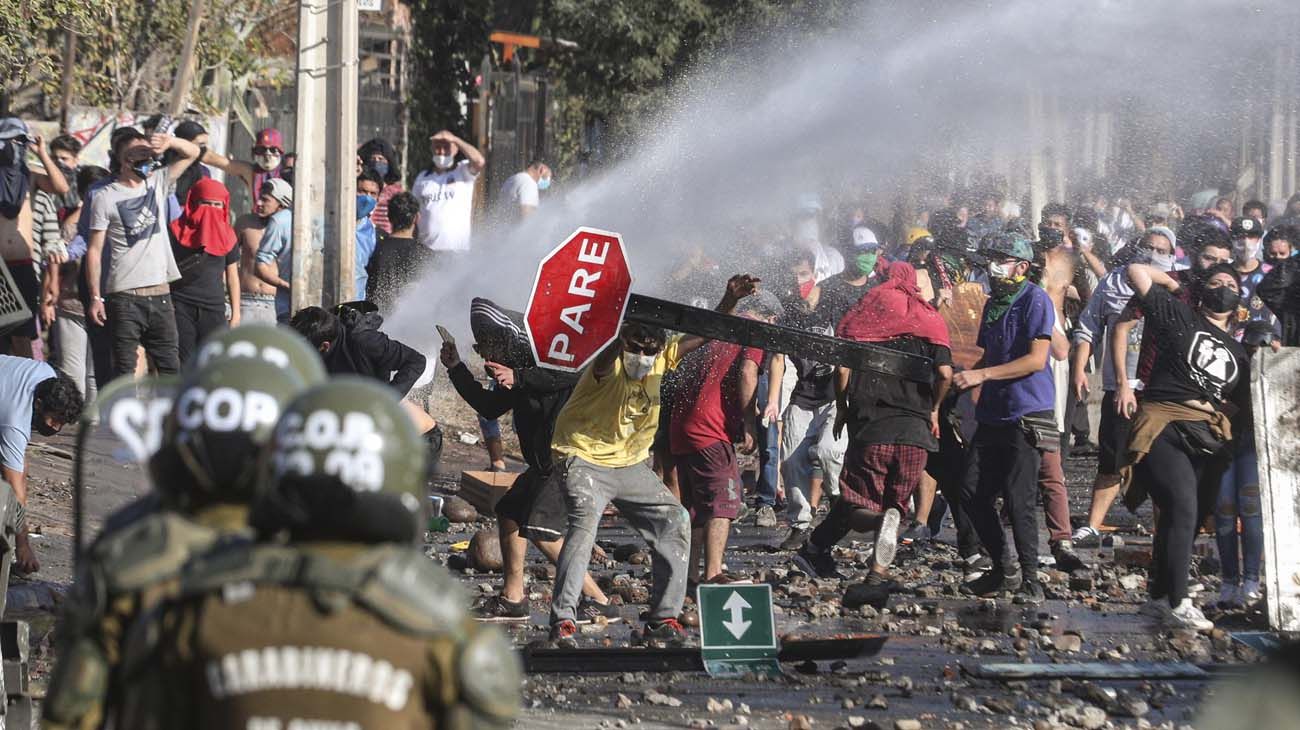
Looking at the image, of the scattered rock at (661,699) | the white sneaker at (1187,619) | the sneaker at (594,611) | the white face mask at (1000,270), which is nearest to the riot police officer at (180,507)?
the scattered rock at (661,699)

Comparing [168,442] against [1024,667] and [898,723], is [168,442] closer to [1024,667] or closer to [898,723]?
[898,723]

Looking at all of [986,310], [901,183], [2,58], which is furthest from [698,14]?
[986,310]

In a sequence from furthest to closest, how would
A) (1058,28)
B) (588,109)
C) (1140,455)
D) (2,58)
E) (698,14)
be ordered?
1. (588,109)
2. (698,14)
3. (1058,28)
4. (2,58)
5. (1140,455)

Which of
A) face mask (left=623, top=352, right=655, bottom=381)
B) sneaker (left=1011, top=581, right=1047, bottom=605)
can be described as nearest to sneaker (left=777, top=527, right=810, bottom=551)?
sneaker (left=1011, top=581, right=1047, bottom=605)

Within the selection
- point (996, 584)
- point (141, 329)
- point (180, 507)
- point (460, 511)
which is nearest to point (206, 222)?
point (141, 329)

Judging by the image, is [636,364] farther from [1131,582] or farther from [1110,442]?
[1110,442]

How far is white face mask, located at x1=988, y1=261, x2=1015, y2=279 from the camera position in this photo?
1055cm

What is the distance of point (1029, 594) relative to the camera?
33.0 feet

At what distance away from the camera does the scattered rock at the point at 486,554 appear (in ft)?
34.6

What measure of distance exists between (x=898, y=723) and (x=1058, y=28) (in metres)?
12.3

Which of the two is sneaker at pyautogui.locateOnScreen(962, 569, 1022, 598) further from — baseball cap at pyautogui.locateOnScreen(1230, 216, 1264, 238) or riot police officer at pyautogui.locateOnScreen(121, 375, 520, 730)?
riot police officer at pyautogui.locateOnScreen(121, 375, 520, 730)

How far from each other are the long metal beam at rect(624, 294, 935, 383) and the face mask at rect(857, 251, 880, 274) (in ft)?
12.4

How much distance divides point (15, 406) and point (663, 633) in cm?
296

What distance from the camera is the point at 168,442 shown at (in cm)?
343
